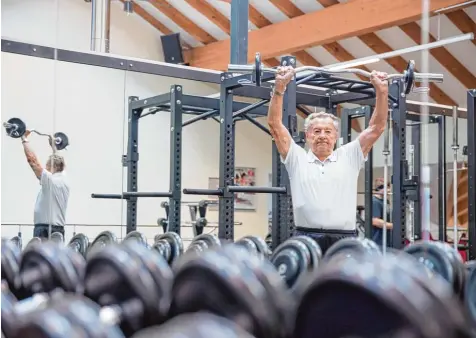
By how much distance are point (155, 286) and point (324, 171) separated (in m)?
1.60

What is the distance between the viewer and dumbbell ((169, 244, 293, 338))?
98cm

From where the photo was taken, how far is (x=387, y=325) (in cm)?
81

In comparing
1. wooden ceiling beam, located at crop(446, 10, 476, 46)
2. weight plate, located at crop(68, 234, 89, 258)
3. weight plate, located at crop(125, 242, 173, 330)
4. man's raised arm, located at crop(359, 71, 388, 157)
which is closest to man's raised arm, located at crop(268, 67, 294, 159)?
man's raised arm, located at crop(359, 71, 388, 157)

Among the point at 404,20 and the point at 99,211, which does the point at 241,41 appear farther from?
the point at 99,211

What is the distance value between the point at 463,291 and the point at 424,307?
732 mm

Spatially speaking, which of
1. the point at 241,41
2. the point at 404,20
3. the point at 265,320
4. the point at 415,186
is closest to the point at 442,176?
the point at 404,20

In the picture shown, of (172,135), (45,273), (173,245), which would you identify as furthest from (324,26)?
(45,273)

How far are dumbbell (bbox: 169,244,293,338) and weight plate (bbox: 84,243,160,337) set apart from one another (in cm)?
6

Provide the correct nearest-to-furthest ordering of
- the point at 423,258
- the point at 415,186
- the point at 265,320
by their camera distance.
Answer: the point at 265,320
the point at 423,258
the point at 415,186

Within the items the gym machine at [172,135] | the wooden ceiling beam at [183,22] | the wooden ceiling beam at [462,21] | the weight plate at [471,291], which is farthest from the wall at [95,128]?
the weight plate at [471,291]

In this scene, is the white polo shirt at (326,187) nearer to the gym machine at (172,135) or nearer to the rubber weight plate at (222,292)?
the gym machine at (172,135)

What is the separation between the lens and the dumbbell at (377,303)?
80cm

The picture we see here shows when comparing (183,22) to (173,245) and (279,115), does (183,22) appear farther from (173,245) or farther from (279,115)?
(173,245)

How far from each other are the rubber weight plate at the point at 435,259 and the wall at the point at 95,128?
14.5 feet
